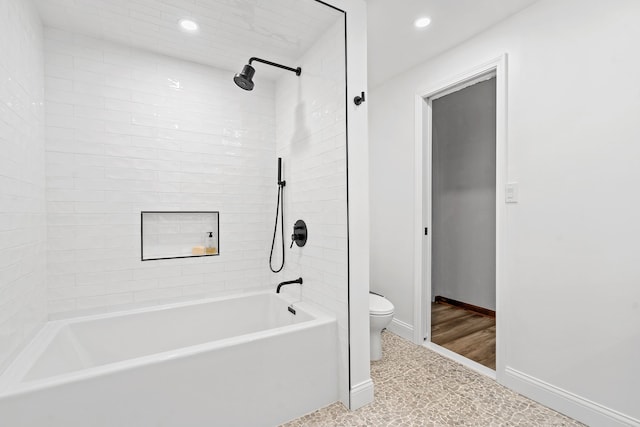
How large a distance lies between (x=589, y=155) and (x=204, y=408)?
95.7 inches

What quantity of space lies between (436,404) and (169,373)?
1.55 m

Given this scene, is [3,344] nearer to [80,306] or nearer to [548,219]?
[80,306]

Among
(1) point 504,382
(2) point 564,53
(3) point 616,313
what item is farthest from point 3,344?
(2) point 564,53

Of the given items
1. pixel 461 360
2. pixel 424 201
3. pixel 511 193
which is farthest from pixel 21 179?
pixel 461 360

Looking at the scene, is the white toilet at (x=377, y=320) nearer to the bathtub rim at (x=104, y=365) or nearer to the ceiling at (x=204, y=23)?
the bathtub rim at (x=104, y=365)

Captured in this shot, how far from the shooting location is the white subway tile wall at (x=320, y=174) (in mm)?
1879

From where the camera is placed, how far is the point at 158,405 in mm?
1361

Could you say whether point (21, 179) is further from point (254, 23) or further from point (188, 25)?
point (254, 23)

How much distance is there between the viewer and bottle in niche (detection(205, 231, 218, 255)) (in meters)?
2.48

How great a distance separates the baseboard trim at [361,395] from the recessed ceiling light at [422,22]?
2.45 metres

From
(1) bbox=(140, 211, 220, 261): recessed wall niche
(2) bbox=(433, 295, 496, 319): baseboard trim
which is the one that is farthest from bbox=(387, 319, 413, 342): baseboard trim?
(1) bbox=(140, 211, 220, 261): recessed wall niche

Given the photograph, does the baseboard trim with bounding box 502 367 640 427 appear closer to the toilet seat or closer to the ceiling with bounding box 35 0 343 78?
the toilet seat

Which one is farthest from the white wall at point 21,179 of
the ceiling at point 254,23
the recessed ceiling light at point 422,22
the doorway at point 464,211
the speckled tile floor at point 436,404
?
the doorway at point 464,211

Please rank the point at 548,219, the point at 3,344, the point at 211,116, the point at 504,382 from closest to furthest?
the point at 3,344
the point at 548,219
the point at 504,382
the point at 211,116
